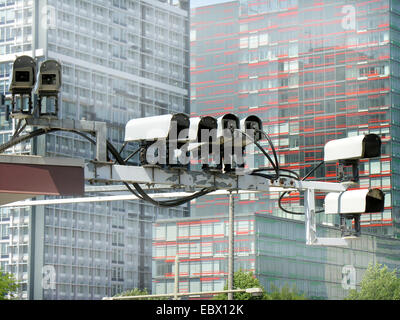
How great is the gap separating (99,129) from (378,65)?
170278mm

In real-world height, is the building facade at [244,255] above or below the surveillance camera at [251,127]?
below

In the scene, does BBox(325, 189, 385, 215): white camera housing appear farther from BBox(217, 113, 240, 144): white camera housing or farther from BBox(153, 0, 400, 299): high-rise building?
BBox(153, 0, 400, 299): high-rise building

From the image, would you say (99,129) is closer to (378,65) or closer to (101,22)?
(101,22)

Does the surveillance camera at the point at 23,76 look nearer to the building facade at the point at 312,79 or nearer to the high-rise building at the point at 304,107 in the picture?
the high-rise building at the point at 304,107

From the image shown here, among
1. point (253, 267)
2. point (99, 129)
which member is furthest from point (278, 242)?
point (99, 129)

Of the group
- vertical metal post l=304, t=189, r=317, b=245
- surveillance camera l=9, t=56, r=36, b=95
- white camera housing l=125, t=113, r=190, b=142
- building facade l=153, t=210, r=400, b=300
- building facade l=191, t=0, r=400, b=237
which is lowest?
building facade l=153, t=210, r=400, b=300

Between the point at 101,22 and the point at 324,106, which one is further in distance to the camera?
the point at 324,106

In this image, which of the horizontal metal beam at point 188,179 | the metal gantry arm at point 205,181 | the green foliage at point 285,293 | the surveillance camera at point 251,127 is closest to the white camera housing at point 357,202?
the metal gantry arm at point 205,181

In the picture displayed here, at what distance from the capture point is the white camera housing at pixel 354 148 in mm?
16469

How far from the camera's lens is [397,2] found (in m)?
181

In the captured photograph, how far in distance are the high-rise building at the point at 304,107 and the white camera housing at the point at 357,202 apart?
122 m

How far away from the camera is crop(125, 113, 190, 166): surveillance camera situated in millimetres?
14578

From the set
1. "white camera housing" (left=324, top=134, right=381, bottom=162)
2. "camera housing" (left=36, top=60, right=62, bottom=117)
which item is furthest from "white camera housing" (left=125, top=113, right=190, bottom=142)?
"white camera housing" (left=324, top=134, right=381, bottom=162)

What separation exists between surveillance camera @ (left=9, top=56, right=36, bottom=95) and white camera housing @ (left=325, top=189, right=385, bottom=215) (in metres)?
5.40
